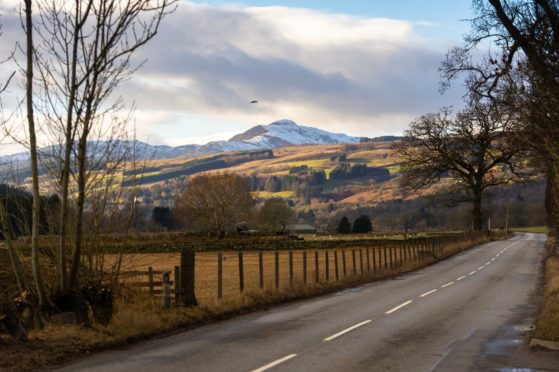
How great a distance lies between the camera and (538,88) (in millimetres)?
13742

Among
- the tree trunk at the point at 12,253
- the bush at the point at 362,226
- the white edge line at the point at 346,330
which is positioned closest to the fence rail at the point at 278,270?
the tree trunk at the point at 12,253

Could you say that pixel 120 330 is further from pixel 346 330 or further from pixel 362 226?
pixel 362 226

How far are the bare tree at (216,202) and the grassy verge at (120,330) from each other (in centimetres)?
8006

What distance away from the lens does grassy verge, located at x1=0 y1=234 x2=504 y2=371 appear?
1040 centimetres

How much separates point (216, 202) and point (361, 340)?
9050cm

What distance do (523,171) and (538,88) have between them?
170 feet

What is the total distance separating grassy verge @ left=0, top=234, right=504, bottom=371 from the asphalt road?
475 millimetres

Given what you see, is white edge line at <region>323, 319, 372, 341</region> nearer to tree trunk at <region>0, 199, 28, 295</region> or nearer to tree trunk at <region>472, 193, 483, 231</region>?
tree trunk at <region>0, 199, 28, 295</region>

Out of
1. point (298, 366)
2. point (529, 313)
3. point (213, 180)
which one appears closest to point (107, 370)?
point (298, 366)

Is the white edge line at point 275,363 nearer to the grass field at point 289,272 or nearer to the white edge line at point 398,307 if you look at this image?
the grass field at point 289,272

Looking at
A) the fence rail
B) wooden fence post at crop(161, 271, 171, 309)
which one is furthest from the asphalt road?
the fence rail

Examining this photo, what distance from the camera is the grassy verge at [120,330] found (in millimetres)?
10398

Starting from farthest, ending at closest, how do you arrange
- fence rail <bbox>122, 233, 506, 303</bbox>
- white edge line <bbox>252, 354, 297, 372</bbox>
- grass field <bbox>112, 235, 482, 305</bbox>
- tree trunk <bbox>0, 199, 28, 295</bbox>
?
grass field <bbox>112, 235, 482, 305</bbox> → fence rail <bbox>122, 233, 506, 303</bbox> → tree trunk <bbox>0, 199, 28, 295</bbox> → white edge line <bbox>252, 354, 297, 372</bbox>

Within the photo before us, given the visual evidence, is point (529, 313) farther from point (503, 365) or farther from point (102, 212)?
point (102, 212)
